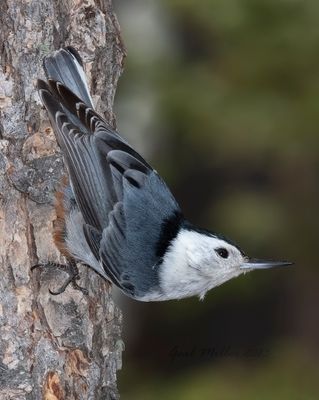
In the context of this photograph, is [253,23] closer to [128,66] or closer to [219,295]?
[128,66]

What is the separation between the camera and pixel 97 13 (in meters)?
3.51

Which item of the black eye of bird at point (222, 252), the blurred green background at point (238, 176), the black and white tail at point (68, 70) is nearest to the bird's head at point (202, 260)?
the black eye of bird at point (222, 252)

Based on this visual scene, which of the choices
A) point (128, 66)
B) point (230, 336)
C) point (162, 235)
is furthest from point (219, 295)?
point (162, 235)

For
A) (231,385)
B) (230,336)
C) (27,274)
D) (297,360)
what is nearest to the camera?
(27,274)

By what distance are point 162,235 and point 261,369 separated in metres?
1.66

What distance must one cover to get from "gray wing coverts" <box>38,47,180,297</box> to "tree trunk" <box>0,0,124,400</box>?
0.10 m

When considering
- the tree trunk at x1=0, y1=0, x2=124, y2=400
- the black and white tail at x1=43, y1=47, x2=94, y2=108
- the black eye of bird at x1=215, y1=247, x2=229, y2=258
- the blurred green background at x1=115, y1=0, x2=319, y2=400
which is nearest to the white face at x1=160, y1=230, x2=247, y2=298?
the black eye of bird at x1=215, y1=247, x2=229, y2=258

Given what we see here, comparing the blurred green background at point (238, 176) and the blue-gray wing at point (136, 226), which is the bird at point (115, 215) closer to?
the blue-gray wing at point (136, 226)

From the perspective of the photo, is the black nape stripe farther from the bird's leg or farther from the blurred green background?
the blurred green background

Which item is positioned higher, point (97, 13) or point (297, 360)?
point (97, 13)

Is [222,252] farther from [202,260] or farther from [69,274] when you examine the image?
[69,274]

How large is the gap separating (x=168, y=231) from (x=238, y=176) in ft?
9.01

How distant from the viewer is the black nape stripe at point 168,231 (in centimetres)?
357

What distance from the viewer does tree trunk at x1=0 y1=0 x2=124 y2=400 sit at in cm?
320
